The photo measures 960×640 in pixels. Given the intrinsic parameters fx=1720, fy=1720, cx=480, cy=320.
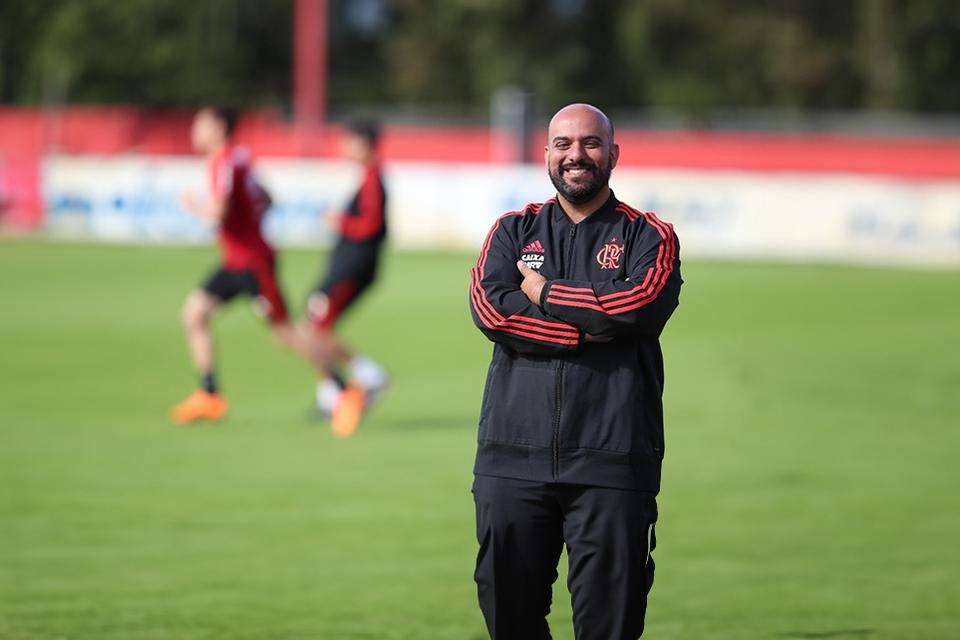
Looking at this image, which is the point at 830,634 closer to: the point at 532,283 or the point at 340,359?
the point at 532,283

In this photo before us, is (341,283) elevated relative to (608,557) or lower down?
elevated

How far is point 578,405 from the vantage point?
498 centimetres

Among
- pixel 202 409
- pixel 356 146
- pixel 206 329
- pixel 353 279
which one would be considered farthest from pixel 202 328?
pixel 356 146

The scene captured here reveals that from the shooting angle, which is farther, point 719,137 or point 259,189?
point 719,137

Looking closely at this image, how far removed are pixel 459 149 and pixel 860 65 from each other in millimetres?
19466

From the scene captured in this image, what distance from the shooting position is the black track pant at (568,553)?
4.98m

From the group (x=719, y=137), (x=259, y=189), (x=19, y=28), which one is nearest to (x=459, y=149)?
(x=719, y=137)

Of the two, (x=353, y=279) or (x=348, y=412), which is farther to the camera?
(x=353, y=279)

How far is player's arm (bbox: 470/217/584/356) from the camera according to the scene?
4.99 meters

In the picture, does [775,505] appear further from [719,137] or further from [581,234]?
[719,137]

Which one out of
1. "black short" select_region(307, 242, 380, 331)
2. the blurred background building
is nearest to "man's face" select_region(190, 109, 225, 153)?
"black short" select_region(307, 242, 380, 331)

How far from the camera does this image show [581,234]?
5.10m

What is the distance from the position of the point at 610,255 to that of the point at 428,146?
34630 millimetres

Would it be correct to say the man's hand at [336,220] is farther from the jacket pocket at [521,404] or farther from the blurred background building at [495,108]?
the blurred background building at [495,108]
